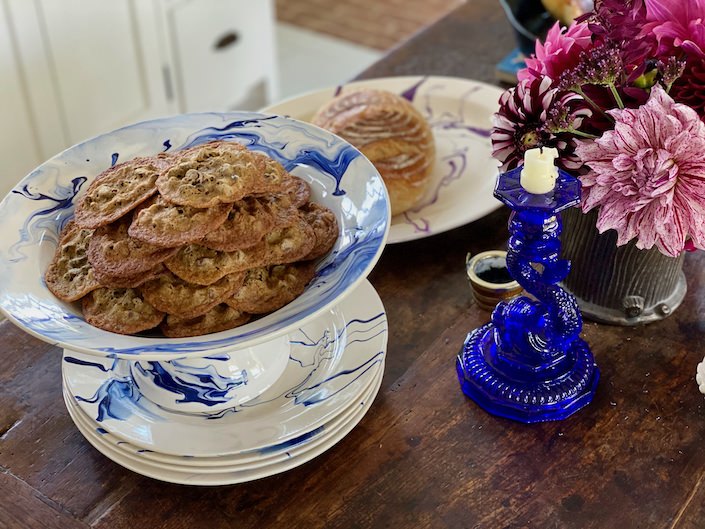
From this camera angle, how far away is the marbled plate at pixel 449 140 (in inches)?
39.4

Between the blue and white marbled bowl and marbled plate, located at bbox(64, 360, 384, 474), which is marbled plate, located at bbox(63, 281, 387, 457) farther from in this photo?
the blue and white marbled bowl

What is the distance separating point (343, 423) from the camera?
0.71 metres

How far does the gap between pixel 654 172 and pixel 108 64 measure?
5.81 ft

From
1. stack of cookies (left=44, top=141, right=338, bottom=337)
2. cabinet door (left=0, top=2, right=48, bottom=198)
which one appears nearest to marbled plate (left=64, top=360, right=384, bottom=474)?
stack of cookies (left=44, top=141, right=338, bottom=337)

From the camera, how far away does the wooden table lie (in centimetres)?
67

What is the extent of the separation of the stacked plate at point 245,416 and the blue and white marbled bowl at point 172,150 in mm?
92

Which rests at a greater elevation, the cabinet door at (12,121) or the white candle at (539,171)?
the white candle at (539,171)

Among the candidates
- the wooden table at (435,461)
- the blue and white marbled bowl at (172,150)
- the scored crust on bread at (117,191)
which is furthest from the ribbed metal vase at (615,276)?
the scored crust on bread at (117,191)

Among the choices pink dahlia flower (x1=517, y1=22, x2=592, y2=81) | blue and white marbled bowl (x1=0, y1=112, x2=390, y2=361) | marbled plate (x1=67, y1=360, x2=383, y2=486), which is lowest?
marbled plate (x1=67, y1=360, x2=383, y2=486)

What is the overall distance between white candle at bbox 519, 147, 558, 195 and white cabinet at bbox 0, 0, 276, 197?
1550 mm

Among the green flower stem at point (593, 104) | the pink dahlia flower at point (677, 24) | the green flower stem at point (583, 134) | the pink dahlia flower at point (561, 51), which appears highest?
the pink dahlia flower at point (677, 24)

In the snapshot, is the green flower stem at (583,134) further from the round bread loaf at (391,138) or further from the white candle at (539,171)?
the round bread loaf at (391,138)

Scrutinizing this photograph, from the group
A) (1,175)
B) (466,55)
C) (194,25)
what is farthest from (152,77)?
(466,55)

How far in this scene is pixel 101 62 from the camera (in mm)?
2068
